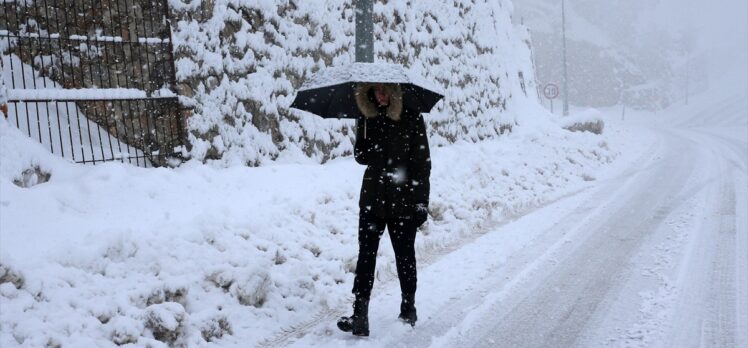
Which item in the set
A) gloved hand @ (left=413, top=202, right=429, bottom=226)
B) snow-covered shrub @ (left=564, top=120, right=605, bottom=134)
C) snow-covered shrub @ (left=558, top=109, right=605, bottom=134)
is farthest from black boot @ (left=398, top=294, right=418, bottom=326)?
snow-covered shrub @ (left=564, top=120, right=605, bottom=134)

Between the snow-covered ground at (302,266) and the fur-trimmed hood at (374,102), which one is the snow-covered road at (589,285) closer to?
the snow-covered ground at (302,266)

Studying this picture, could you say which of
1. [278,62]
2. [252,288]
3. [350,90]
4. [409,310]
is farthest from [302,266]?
[278,62]

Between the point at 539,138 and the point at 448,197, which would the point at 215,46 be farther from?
the point at 539,138

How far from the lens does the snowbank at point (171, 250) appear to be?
3.58 meters

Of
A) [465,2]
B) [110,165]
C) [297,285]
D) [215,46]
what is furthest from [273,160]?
[465,2]

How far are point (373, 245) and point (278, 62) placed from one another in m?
4.34

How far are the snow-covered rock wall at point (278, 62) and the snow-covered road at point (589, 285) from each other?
298 centimetres

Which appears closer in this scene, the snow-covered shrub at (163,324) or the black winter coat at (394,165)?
the snow-covered shrub at (163,324)

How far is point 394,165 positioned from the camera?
3934mm

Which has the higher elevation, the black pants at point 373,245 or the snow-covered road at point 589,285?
the black pants at point 373,245

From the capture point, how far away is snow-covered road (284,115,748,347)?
3889mm

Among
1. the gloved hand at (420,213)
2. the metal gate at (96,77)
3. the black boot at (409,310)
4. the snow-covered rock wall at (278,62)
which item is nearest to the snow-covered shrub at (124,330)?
the black boot at (409,310)

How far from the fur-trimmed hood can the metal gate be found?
3.28 metres

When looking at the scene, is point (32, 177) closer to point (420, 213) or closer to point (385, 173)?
point (385, 173)
